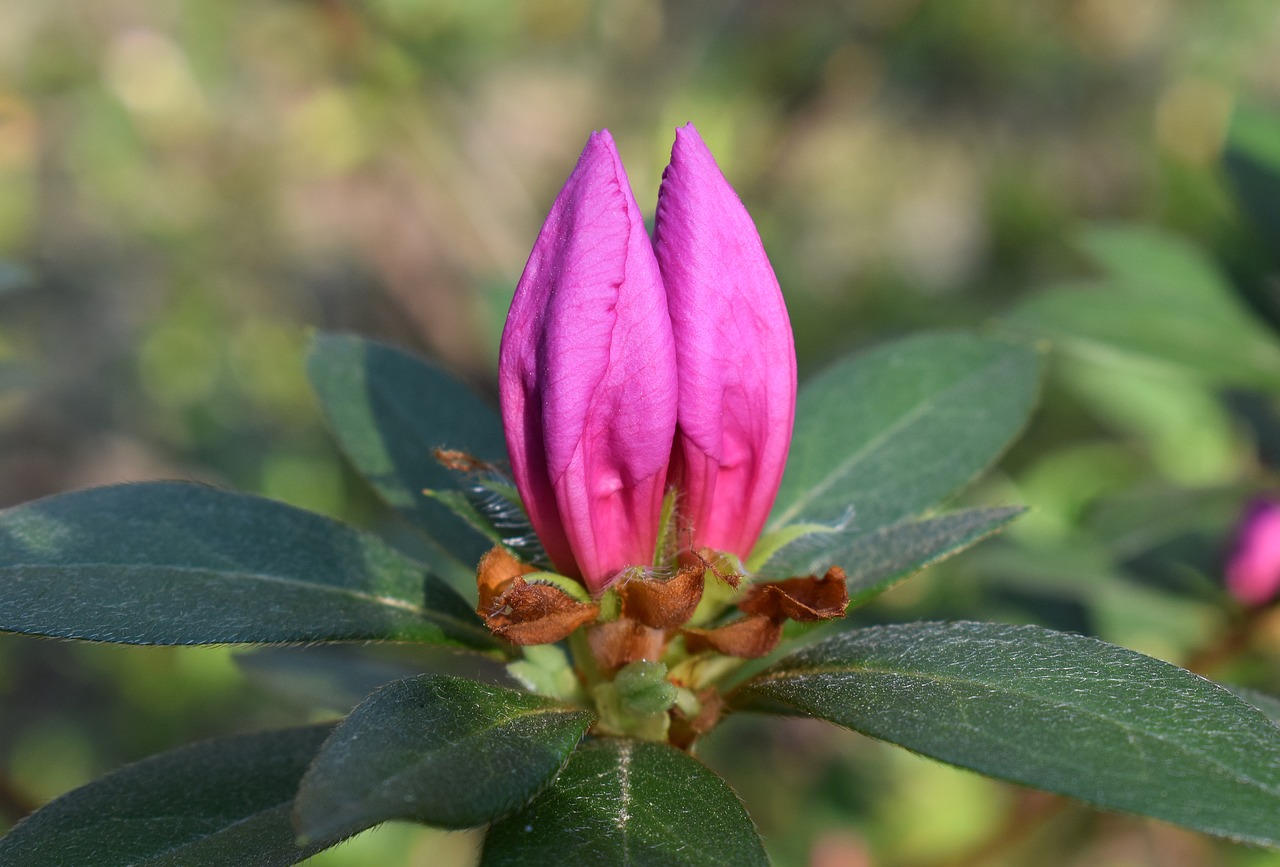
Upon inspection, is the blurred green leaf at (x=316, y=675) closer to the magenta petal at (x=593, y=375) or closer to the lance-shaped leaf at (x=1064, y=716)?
the magenta petal at (x=593, y=375)

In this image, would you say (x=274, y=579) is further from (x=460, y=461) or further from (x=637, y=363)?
(x=637, y=363)

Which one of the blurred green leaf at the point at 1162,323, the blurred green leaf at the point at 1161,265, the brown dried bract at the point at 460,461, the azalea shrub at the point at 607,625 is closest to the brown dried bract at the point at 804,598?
the azalea shrub at the point at 607,625

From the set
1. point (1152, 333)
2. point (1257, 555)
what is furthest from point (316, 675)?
point (1257, 555)

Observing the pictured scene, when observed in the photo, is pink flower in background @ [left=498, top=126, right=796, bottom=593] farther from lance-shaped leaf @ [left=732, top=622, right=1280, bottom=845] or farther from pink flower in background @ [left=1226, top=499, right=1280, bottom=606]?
pink flower in background @ [left=1226, top=499, right=1280, bottom=606]

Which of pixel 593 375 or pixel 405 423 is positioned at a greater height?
pixel 593 375

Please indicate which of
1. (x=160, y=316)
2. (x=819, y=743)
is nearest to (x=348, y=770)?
(x=819, y=743)

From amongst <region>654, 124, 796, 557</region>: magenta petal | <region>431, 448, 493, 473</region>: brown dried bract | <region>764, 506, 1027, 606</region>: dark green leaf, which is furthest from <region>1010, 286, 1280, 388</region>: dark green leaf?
<region>431, 448, 493, 473</region>: brown dried bract

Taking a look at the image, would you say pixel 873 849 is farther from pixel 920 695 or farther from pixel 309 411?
pixel 309 411
